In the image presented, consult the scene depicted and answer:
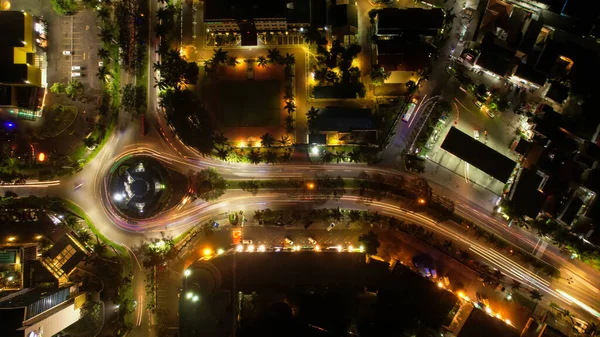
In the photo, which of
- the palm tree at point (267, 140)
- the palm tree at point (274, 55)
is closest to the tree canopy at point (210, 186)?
the palm tree at point (267, 140)

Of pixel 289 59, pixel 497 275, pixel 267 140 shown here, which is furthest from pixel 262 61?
pixel 497 275

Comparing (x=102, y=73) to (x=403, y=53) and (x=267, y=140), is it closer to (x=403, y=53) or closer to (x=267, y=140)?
(x=267, y=140)

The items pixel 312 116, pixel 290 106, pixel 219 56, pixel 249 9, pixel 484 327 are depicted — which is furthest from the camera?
pixel 219 56

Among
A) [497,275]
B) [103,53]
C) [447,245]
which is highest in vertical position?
[103,53]

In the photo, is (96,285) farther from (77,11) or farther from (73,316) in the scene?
(77,11)

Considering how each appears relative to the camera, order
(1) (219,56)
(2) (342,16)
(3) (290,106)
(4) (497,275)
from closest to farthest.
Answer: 1. (4) (497,275)
2. (2) (342,16)
3. (3) (290,106)
4. (1) (219,56)

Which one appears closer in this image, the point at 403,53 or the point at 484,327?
the point at 484,327
